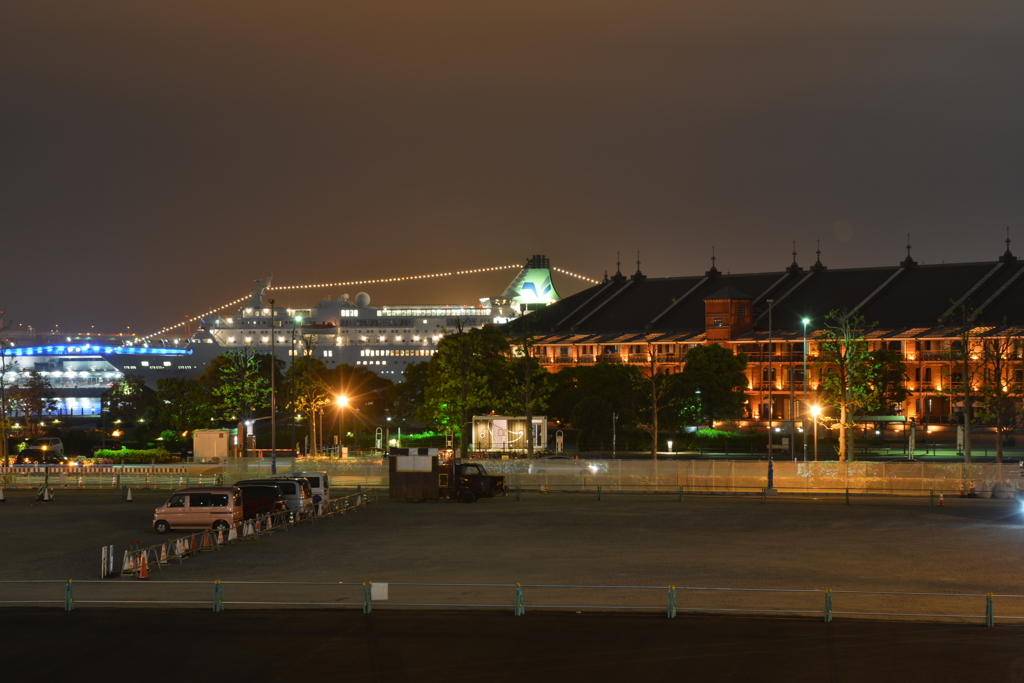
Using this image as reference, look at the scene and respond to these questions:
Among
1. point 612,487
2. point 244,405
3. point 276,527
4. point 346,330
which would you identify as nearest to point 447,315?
point 346,330

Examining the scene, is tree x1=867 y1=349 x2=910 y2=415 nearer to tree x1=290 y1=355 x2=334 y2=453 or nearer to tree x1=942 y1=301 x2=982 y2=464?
tree x1=942 y1=301 x2=982 y2=464

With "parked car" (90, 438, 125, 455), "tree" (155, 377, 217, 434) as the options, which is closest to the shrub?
"parked car" (90, 438, 125, 455)

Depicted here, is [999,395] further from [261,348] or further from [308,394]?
[261,348]

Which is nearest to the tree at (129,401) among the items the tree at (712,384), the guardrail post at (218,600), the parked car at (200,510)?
the tree at (712,384)

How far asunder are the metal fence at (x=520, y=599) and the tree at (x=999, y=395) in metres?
36.8

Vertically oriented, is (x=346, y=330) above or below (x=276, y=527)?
above

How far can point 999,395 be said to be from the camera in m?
57.2

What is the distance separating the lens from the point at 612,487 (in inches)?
1817

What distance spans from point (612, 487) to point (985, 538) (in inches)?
726

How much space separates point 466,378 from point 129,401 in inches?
2495

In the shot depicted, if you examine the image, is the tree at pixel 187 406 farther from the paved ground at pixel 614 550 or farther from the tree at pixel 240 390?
the paved ground at pixel 614 550

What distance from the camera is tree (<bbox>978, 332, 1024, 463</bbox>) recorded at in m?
57.8

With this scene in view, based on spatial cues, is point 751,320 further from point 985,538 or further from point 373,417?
point 985,538

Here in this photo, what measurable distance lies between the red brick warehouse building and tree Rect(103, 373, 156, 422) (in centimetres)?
4074
